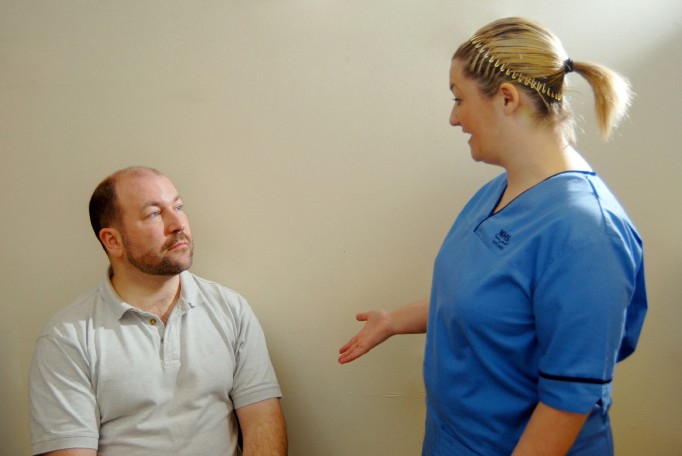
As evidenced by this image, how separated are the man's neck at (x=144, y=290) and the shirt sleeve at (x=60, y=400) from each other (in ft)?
0.56

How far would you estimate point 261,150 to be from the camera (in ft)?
5.42

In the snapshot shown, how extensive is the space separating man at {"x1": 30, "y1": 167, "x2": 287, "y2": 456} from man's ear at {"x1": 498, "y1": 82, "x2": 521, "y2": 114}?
32.3 inches

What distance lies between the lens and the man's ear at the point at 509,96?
1.05m

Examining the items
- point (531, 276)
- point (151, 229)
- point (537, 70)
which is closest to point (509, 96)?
point (537, 70)

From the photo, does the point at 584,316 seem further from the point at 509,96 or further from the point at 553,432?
the point at 509,96

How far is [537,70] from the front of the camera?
1045 millimetres

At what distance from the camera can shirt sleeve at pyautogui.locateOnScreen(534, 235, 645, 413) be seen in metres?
0.91

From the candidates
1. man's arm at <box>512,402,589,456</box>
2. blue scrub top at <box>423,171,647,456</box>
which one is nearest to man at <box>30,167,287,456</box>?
blue scrub top at <box>423,171,647,456</box>

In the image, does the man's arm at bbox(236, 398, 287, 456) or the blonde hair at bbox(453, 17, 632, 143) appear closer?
the blonde hair at bbox(453, 17, 632, 143)

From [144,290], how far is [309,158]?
0.54m

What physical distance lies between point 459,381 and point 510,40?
626 mm

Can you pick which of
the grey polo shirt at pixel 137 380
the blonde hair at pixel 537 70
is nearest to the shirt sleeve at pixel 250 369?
the grey polo shirt at pixel 137 380

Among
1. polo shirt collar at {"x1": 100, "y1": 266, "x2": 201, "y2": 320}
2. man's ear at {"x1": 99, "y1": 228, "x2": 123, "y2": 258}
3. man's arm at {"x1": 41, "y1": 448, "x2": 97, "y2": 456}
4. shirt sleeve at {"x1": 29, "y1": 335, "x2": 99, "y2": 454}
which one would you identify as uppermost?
man's ear at {"x1": 99, "y1": 228, "x2": 123, "y2": 258}

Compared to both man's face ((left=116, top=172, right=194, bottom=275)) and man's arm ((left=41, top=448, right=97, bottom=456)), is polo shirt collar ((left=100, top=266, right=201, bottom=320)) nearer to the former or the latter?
man's face ((left=116, top=172, right=194, bottom=275))
